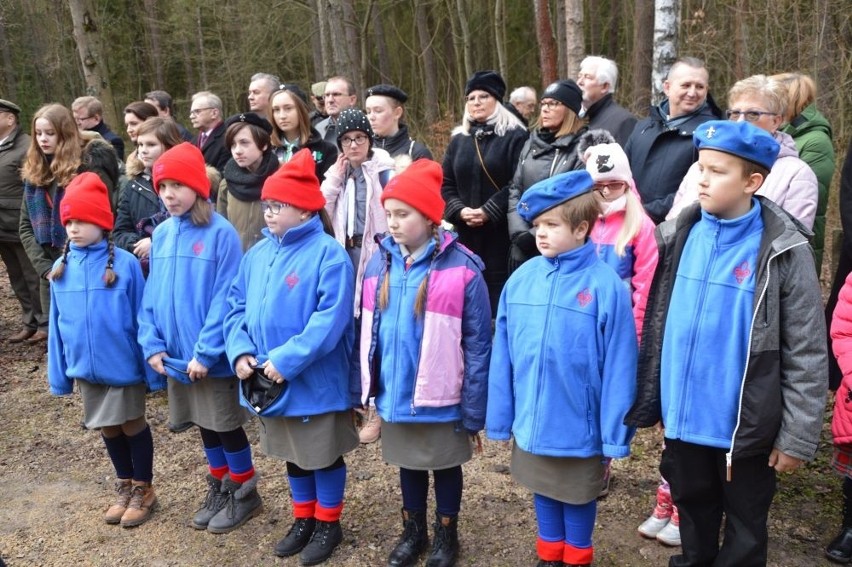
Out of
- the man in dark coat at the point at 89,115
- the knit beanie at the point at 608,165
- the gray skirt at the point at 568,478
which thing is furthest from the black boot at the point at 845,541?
the man in dark coat at the point at 89,115

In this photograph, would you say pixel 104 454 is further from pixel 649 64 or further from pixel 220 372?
pixel 649 64

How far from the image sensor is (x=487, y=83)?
477cm

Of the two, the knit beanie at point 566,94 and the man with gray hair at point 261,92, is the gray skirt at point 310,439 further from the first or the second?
the man with gray hair at point 261,92

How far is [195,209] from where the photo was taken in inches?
147

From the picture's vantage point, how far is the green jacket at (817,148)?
4004 millimetres

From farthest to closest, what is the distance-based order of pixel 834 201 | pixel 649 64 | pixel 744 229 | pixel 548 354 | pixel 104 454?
pixel 649 64 < pixel 834 201 < pixel 104 454 < pixel 548 354 < pixel 744 229

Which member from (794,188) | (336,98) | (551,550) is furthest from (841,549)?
(336,98)

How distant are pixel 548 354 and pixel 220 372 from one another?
1.78 m

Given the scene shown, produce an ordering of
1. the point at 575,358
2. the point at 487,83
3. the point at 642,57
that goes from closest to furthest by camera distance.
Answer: the point at 575,358
the point at 487,83
the point at 642,57

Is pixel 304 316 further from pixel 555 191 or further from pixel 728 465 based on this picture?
pixel 728 465

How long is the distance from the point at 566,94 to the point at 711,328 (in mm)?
2030

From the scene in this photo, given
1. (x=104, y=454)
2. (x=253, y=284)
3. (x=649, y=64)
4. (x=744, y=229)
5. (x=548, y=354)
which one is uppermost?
(x=649, y=64)

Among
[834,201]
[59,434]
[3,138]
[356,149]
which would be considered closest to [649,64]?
[834,201]

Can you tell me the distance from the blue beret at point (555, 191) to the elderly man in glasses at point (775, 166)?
73 cm
